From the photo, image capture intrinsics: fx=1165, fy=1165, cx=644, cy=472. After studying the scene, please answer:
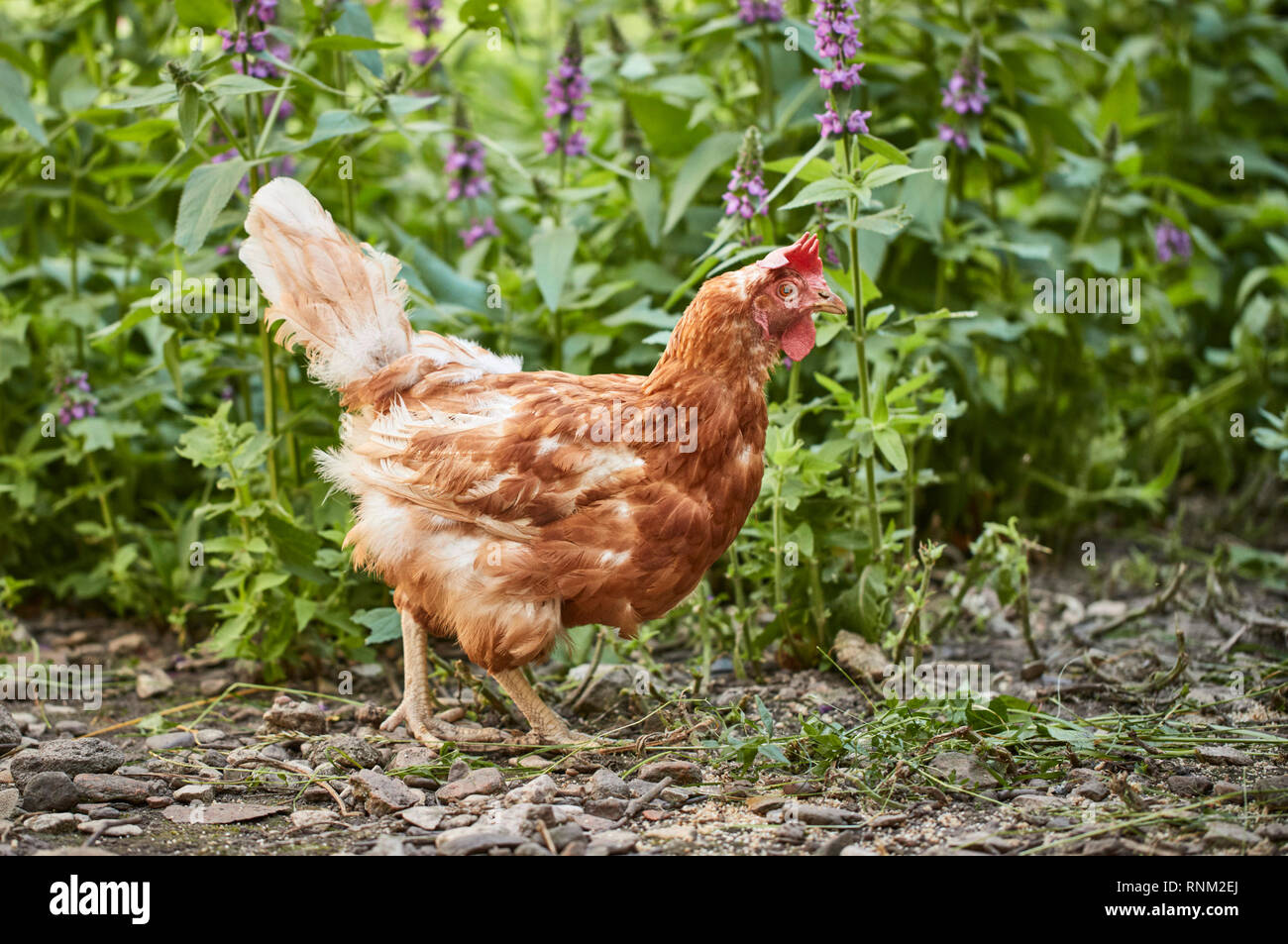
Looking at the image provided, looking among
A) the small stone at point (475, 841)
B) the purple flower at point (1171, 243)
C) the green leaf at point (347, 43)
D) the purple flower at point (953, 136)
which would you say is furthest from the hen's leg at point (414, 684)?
the purple flower at point (1171, 243)

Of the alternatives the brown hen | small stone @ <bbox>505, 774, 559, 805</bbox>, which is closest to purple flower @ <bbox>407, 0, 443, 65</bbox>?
the brown hen

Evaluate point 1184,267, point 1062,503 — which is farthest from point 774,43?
point 1184,267

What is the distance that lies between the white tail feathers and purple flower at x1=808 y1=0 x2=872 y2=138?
57.5 inches

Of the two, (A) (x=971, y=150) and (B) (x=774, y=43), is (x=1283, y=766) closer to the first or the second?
(A) (x=971, y=150)

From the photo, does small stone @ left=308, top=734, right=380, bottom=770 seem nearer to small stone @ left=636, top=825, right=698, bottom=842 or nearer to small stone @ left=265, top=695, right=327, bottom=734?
small stone @ left=265, top=695, right=327, bottom=734

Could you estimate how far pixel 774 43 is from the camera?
4949 millimetres

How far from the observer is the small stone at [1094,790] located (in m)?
3.01

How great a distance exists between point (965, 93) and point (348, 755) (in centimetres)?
327

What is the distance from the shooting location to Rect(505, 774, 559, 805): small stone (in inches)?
120

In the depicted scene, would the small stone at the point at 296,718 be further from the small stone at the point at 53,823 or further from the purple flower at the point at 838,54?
the purple flower at the point at 838,54

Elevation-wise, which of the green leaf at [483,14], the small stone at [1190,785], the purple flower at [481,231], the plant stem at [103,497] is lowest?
the small stone at [1190,785]

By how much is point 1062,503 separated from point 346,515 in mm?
3249

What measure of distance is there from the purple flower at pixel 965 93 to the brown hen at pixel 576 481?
1.51 m

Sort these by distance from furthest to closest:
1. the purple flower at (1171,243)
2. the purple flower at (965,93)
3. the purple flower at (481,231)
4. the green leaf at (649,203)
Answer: the purple flower at (1171,243) < the purple flower at (481,231) < the green leaf at (649,203) < the purple flower at (965,93)
